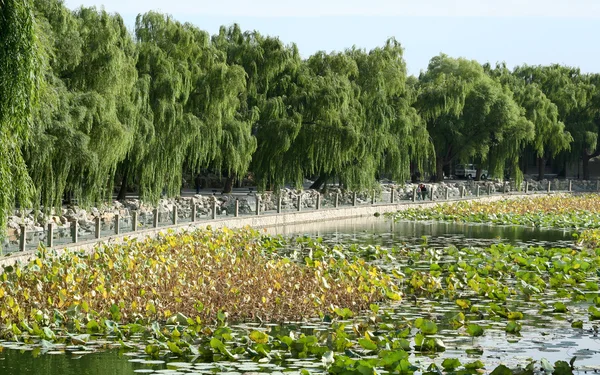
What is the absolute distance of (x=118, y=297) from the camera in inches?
612

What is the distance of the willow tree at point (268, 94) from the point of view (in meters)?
37.2

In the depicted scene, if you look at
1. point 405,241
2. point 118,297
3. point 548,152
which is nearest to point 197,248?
point 118,297

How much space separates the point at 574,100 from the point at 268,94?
105ft

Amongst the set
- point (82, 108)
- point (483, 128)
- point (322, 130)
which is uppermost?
point (483, 128)

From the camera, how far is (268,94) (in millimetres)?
39125

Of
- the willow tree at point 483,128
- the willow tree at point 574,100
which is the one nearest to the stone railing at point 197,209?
the willow tree at point 483,128

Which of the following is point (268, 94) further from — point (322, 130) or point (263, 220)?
point (263, 220)

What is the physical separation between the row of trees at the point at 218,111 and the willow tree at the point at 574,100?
11.9 feet

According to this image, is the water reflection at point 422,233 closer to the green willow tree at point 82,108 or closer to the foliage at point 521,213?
the foliage at point 521,213

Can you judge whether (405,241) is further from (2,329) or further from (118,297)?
(2,329)

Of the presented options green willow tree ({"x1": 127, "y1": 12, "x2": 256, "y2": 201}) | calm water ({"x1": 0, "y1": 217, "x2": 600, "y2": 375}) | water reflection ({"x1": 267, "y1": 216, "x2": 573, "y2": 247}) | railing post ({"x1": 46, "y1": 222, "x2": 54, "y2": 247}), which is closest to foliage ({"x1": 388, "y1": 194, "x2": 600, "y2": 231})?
water reflection ({"x1": 267, "y1": 216, "x2": 573, "y2": 247})

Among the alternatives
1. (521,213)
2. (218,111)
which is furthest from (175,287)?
(521,213)

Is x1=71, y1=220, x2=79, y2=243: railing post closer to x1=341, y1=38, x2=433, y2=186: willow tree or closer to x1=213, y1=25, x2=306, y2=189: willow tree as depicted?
x1=213, y1=25, x2=306, y2=189: willow tree

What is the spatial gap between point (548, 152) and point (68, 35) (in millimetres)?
50305
